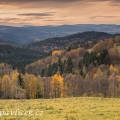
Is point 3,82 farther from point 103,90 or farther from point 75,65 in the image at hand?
point 75,65

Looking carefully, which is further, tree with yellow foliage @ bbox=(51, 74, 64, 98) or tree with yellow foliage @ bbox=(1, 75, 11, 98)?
tree with yellow foliage @ bbox=(51, 74, 64, 98)

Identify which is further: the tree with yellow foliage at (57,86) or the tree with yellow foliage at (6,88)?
the tree with yellow foliage at (57,86)

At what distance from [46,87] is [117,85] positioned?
32.7m

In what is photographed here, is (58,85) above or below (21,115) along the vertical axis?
below

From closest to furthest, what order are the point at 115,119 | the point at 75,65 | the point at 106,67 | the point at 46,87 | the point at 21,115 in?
the point at 115,119 < the point at 21,115 < the point at 46,87 < the point at 106,67 < the point at 75,65

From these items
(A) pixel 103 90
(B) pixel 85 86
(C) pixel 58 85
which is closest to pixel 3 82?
(C) pixel 58 85

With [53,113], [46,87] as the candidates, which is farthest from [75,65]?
[53,113]

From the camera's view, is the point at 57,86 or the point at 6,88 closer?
the point at 6,88

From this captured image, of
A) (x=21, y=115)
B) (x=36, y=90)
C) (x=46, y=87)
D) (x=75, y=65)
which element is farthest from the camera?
(x=75, y=65)

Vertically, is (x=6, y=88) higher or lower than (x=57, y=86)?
higher

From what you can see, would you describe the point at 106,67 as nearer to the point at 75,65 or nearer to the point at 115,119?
the point at 75,65

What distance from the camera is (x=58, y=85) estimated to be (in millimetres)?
110000

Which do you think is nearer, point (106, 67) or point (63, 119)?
point (63, 119)

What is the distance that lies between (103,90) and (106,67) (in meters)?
48.1
